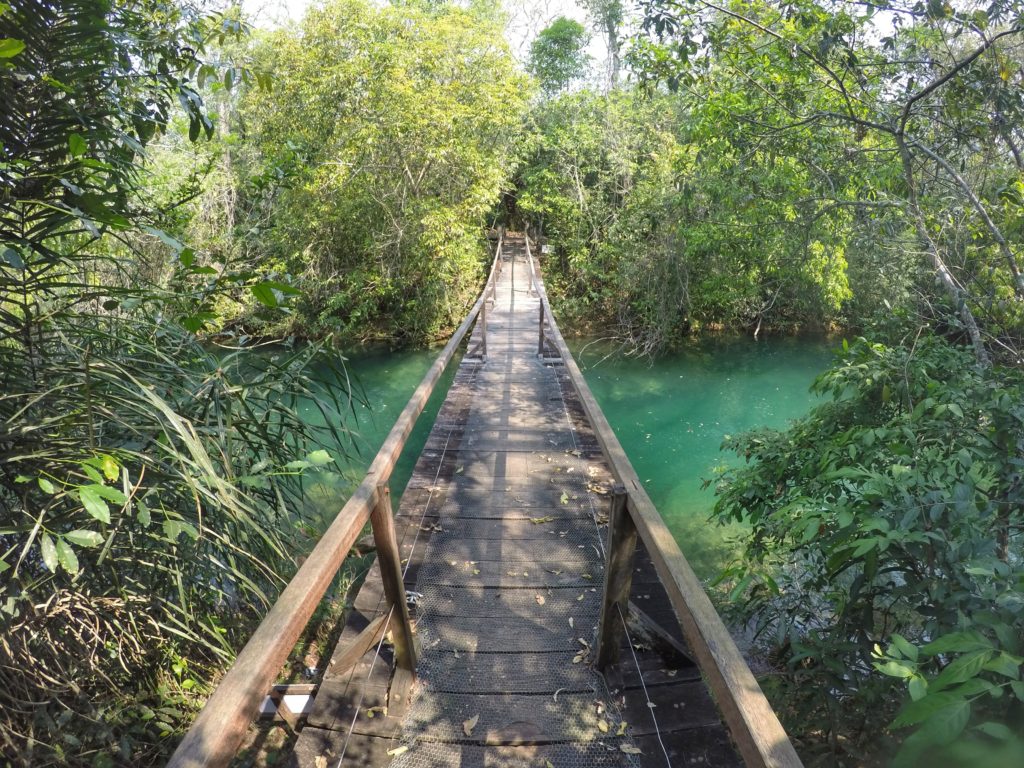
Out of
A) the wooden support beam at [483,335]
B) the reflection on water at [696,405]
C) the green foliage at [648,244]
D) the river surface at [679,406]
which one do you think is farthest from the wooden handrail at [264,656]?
the green foliage at [648,244]

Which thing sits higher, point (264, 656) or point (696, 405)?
point (264, 656)

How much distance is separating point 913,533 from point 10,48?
7.14 ft

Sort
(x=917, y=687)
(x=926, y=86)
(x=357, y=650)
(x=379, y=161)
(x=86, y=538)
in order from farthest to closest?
(x=379, y=161)
(x=926, y=86)
(x=357, y=650)
(x=86, y=538)
(x=917, y=687)

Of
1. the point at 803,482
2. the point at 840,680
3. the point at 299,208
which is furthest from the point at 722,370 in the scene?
the point at 840,680

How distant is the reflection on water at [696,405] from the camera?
665 centimetres

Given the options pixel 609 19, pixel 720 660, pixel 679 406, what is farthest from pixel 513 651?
pixel 609 19

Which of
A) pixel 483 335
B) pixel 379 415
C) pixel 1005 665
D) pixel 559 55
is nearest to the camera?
pixel 1005 665

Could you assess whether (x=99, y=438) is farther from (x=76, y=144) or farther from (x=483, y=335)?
(x=483, y=335)

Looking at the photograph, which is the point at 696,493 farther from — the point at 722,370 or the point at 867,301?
the point at 867,301

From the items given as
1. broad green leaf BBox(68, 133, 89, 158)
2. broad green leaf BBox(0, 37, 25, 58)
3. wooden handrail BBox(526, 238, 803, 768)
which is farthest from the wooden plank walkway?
broad green leaf BBox(0, 37, 25, 58)

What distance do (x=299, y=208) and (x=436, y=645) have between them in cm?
1071

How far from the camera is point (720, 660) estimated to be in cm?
121

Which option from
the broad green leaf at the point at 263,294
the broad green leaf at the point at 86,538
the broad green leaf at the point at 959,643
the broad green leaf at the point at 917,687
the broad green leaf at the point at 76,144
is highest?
the broad green leaf at the point at 76,144

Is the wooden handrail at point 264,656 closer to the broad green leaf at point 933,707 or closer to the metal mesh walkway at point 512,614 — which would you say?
the metal mesh walkway at point 512,614
